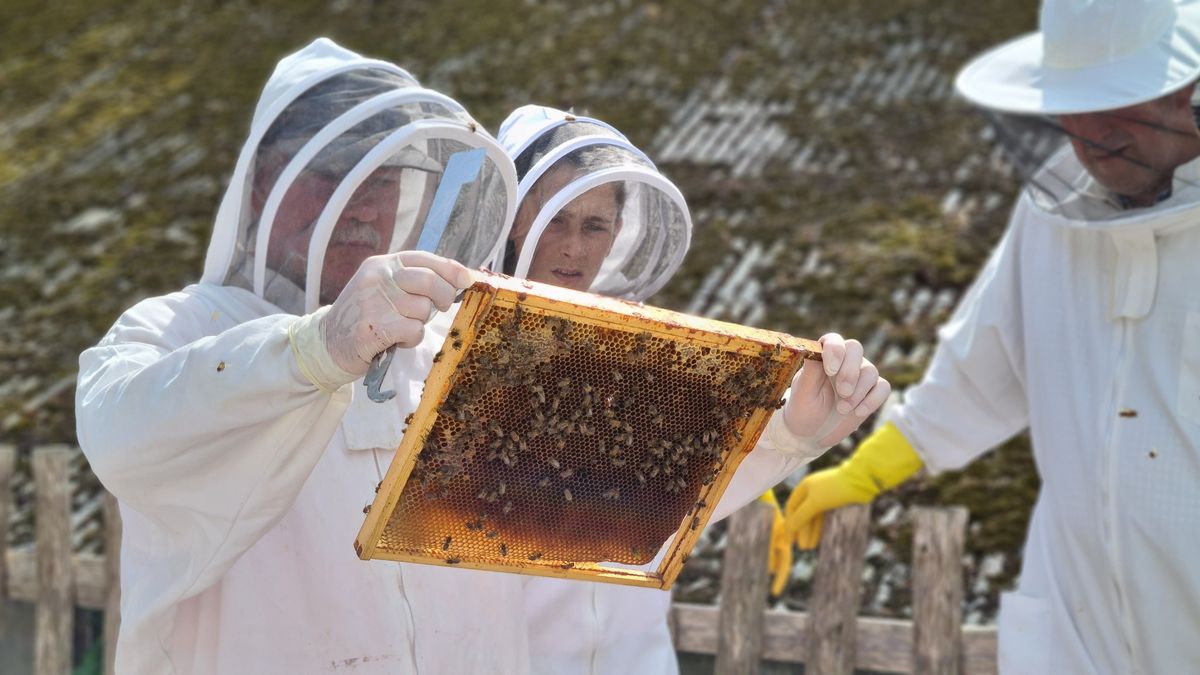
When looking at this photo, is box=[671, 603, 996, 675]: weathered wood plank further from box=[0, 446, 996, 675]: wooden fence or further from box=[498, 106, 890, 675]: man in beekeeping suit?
box=[498, 106, 890, 675]: man in beekeeping suit

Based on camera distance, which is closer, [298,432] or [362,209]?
[298,432]

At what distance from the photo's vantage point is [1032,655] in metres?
3.68

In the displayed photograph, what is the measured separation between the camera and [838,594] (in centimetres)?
429

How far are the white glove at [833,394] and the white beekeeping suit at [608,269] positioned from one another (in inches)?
1.9

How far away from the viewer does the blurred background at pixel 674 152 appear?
575 centimetres

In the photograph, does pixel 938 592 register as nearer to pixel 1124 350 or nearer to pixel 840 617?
pixel 840 617

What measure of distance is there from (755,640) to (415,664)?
76.3 inches

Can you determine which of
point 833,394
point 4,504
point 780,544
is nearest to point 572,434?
point 833,394

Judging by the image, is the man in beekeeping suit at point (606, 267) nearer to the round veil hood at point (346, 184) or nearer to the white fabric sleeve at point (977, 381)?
the round veil hood at point (346, 184)

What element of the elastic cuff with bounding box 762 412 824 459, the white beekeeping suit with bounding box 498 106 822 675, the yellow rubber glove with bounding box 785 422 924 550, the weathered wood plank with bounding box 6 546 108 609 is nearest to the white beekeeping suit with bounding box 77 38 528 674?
the white beekeeping suit with bounding box 498 106 822 675

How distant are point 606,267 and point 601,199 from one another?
0.20m

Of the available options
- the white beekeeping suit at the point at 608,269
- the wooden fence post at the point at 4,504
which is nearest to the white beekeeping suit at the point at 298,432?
the white beekeeping suit at the point at 608,269

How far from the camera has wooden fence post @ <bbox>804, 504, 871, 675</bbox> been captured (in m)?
4.26

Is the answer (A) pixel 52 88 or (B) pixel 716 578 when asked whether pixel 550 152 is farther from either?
(A) pixel 52 88
